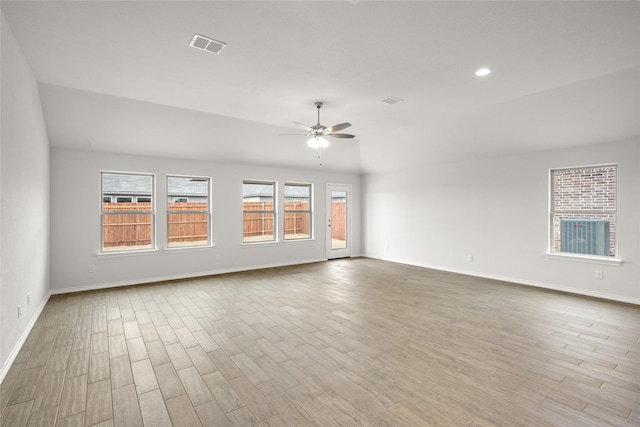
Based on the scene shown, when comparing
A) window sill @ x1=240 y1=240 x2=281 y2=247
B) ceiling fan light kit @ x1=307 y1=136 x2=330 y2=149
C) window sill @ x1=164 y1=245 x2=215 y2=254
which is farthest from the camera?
window sill @ x1=240 y1=240 x2=281 y2=247

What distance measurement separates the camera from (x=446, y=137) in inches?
235

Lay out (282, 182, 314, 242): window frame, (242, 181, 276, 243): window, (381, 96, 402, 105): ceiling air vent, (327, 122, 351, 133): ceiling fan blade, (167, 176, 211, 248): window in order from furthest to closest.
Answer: (282, 182, 314, 242): window frame, (242, 181, 276, 243): window, (167, 176, 211, 248): window, (381, 96, 402, 105): ceiling air vent, (327, 122, 351, 133): ceiling fan blade

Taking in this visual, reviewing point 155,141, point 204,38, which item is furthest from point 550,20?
point 155,141

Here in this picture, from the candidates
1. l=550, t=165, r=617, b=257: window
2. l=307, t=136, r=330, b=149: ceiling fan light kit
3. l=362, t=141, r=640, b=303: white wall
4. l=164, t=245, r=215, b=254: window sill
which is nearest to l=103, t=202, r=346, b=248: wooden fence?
l=164, t=245, r=215, b=254: window sill

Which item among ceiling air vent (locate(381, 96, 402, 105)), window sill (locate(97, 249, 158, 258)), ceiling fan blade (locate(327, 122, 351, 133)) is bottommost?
window sill (locate(97, 249, 158, 258))

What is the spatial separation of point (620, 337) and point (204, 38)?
16.7ft

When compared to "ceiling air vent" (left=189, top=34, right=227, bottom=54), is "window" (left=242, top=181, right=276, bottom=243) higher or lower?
lower

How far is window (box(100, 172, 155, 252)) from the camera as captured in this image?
5.62m

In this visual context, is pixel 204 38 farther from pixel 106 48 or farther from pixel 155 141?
pixel 155 141

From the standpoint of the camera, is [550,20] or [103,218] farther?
[103,218]

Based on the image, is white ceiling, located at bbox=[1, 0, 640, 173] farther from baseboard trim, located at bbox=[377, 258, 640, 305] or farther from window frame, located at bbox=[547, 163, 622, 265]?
baseboard trim, located at bbox=[377, 258, 640, 305]

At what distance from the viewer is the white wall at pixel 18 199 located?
2.61 m

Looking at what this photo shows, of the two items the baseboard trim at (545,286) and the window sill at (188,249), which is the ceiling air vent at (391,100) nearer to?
the baseboard trim at (545,286)

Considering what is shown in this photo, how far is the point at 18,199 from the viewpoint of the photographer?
3055mm
